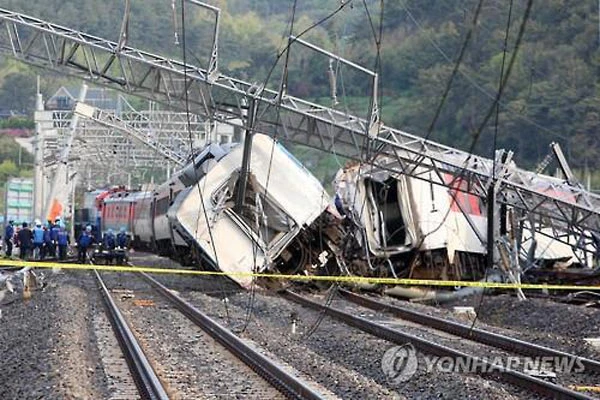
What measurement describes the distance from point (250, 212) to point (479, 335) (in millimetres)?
10541

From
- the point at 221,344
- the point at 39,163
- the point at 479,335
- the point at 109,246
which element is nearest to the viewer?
the point at 221,344

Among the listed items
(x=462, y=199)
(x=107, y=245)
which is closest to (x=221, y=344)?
(x=462, y=199)

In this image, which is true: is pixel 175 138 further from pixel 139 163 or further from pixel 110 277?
pixel 110 277

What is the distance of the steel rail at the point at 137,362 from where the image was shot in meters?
11.7

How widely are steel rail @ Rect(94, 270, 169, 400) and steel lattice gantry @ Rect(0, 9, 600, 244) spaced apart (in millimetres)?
9314

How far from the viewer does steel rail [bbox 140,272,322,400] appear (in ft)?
38.8

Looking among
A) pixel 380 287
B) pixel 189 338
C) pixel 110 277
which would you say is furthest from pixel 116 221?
pixel 189 338

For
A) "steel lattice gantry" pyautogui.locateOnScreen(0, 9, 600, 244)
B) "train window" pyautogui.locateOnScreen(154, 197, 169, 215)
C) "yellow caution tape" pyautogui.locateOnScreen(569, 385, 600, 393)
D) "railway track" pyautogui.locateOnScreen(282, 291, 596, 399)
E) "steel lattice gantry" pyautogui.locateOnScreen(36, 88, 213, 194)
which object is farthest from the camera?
"steel lattice gantry" pyautogui.locateOnScreen(36, 88, 213, 194)

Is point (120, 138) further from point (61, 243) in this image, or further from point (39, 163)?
point (61, 243)

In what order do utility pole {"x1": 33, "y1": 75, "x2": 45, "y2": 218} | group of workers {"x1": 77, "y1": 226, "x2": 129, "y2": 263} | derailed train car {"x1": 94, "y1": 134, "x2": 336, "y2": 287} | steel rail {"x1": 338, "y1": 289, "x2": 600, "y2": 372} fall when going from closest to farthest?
steel rail {"x1": 338, "y1": 289, "x2": 600, "y2": 372} < derailed train car {"x1": 94, "y1": 134, "x2": 336, "y2": 287} < group of workers {"x1": 77, "y1": 226, "x2": 129, "y2": 263} < utility pole {"x1": 33, "y1": 75, "x2": 45, "y2": 218}

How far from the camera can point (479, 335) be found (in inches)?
688

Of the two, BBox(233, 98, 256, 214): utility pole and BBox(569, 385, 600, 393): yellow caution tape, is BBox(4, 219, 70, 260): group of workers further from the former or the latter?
BBox(569, 385, 600, 393): yellow caution tape

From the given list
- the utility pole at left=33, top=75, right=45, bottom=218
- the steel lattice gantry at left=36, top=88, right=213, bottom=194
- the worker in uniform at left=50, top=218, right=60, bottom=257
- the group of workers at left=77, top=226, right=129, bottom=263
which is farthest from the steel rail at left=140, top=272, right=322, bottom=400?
the utility pole at left=33, top=75, right=45, bottom=218

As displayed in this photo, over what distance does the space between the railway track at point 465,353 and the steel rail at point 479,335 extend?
0.02 m
